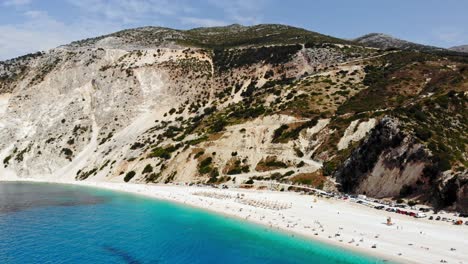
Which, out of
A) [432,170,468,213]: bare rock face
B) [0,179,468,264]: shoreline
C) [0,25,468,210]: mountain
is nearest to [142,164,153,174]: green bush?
[0,25,468,210]: mountain

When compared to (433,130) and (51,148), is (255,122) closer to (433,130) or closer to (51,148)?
(433,130)

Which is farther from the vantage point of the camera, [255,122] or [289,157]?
[255,122]

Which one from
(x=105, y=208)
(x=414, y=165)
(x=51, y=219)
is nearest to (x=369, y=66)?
(x=414, y=165)

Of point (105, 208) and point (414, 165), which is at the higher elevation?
point (414, 165)

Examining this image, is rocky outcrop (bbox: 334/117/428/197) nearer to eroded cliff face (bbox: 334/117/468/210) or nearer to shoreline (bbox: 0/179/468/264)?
eroded cliff face (bbox: 334/117/468/210)

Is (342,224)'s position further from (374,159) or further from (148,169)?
(148,169)
